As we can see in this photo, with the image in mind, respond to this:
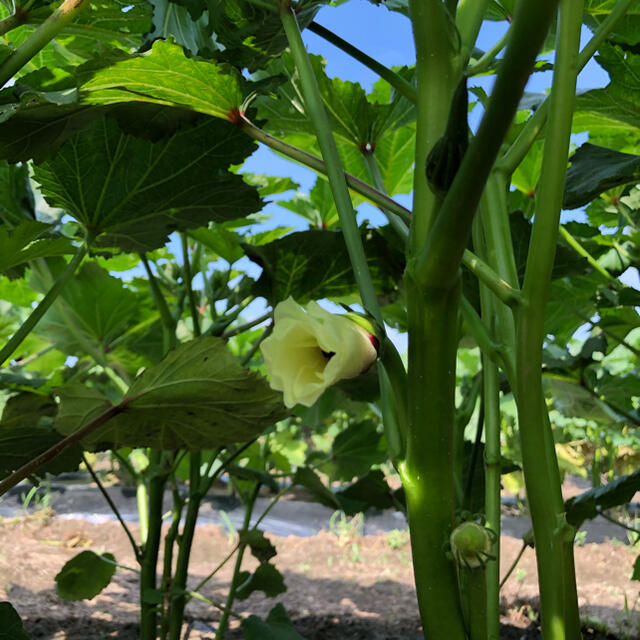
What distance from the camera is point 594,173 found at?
2.45ft

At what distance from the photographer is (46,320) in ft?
4.07

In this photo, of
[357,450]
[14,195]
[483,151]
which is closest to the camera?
[483,151]

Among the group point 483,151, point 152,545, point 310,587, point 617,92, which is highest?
point 617,92

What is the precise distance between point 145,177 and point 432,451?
0.54 metres

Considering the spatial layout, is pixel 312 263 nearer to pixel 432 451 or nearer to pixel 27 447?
pixel 27 447

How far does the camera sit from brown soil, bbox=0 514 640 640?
163cm

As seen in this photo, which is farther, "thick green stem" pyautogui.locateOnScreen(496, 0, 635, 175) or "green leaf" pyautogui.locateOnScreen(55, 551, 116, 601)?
"green leaf" pyautogui.locateOnScreen(55, 551, 116, 601)

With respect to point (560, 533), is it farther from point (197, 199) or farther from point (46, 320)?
point (46, 320)

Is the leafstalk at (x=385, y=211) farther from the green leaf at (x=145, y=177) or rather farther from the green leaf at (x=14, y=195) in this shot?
the green leaf at (x=14, y=195)

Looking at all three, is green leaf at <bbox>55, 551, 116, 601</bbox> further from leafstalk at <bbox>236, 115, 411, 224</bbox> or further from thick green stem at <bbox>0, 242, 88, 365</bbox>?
leafstalk at <bbox>236, 115, 411, 224</bbox>

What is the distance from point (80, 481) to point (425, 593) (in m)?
4.67

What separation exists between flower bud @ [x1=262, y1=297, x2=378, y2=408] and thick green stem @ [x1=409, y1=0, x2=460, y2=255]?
9 centimetres

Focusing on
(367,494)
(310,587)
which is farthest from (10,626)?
(310,587)

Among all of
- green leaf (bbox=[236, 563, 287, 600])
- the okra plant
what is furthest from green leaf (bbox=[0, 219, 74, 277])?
green leaf (bbox=[236, 563, 287, 600])
